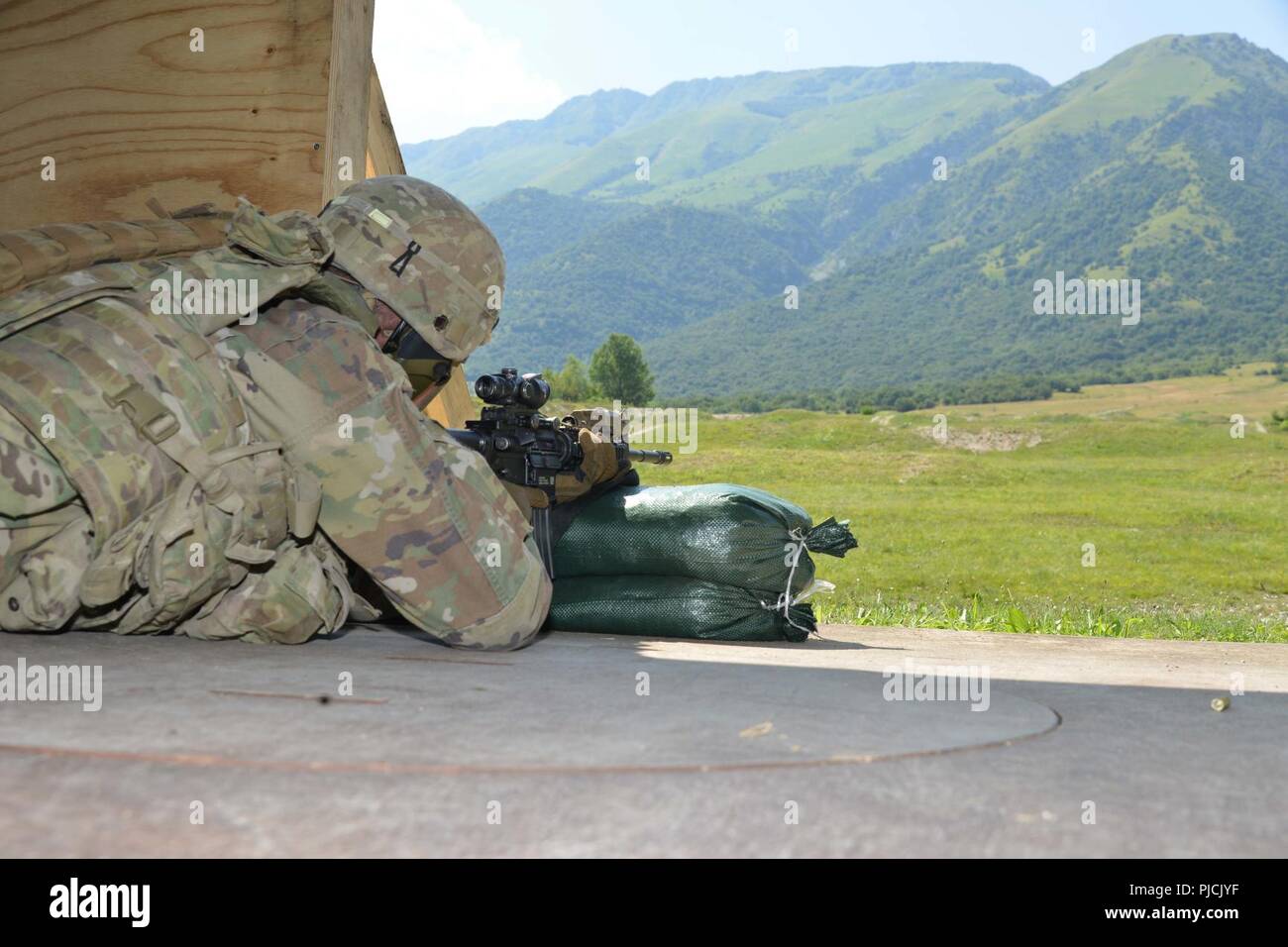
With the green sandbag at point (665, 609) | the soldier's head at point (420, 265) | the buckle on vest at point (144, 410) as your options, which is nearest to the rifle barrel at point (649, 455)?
the green sandbag at point (665, 609)

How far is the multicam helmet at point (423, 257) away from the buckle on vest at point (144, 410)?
72 cm

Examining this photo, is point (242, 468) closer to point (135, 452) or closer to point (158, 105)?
point (135, 452)

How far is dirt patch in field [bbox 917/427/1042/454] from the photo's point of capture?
4284 centimetres

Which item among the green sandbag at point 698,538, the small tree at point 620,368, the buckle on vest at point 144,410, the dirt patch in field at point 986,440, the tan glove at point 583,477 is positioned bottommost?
the dirt patch in field at point 986,440

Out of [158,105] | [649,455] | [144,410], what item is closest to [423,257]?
[144,410]

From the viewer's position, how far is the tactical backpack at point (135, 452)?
2.78 meters

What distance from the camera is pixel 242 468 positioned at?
295 centimetres

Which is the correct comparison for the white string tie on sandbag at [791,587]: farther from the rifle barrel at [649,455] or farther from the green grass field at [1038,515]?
the green grass field at [1038,515]

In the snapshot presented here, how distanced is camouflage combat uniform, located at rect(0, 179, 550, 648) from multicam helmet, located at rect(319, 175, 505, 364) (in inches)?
0.5

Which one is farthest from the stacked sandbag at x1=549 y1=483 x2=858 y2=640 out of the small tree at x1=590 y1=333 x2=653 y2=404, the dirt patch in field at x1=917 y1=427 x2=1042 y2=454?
the small tree at x1=590 y1=333 x2=653 y2=404

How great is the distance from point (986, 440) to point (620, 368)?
4894cm
